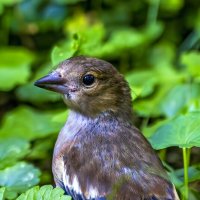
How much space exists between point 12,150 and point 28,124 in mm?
1047

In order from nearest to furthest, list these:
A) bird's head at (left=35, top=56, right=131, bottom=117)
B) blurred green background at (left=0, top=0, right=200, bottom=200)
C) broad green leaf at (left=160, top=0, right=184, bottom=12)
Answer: bird's head at (left=35, top=56, right=131, bottom=117)
blurred green background at (left=0, top=0, right=200, bottom=200)
broad green leaf at (left=160, top=0, right=184, bottom=12)

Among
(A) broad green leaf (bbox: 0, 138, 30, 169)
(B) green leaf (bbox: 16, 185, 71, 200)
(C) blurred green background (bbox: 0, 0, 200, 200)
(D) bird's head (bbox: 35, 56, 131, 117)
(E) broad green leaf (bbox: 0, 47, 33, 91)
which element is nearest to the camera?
(B) green leaf (bbox: 16, 185, 71, 200)

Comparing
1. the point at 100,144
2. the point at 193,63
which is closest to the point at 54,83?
the point at 100,144

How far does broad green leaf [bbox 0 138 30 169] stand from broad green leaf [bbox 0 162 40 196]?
96mm

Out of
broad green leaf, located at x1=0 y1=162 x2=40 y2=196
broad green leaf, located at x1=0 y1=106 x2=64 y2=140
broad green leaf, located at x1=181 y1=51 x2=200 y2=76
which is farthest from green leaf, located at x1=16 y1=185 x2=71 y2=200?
broad green leaf, located at x1=181 y1=51 x2=200 y2=76

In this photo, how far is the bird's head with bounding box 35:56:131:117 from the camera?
437cm

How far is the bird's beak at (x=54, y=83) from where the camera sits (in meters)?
4.38

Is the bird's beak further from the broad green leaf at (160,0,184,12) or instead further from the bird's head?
the broad green leaf at (160,0,184,12)

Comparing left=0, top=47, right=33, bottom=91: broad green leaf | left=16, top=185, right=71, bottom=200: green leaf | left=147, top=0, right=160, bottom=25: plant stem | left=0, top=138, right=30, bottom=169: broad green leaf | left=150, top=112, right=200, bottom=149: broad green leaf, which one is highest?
left=147, top=0, right=160, bottom=25: plant stem

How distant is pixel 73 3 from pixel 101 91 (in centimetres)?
325

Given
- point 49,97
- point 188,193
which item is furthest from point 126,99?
point 49,97

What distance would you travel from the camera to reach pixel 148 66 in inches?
274

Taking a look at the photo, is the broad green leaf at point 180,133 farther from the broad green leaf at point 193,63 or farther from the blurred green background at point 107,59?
the broad green leaf at point 193,63

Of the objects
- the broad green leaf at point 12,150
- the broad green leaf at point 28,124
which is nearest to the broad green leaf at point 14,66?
the broad green leaf at point 28,124
